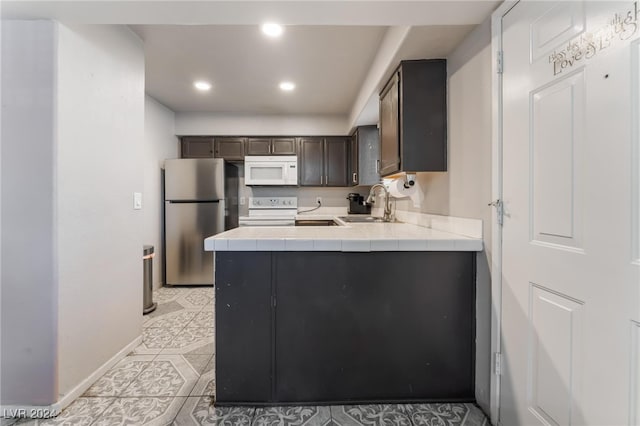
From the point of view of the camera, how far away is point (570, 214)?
0.96 metres

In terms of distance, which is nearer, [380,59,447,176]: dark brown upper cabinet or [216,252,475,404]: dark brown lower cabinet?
[216,252,475,404]: dark brown lower cabinet

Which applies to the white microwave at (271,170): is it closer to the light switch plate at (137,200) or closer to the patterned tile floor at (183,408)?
the light switch plate at (137,200)

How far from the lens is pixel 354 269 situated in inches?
57.6

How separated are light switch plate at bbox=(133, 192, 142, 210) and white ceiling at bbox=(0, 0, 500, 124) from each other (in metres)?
1.07

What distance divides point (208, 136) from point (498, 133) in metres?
3.72

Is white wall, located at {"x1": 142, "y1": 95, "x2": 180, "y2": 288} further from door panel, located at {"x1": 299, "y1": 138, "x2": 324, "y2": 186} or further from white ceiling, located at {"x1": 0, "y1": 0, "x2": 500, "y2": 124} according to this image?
door panel, located at {"x1": 299, "y1": 138, "x2": 324, "y2": 186}

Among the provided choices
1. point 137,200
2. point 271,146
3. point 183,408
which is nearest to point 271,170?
point 271,146

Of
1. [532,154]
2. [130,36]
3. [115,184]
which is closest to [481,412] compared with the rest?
[532,154]

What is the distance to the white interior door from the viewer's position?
80 cm

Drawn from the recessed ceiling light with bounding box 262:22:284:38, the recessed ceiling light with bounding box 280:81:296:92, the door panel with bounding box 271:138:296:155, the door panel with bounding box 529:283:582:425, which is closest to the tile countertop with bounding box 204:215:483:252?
the door panel with bounding box 529:283:582:425

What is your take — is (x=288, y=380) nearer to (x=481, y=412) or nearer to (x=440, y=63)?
(x=481, y=412)

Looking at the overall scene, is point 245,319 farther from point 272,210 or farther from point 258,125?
point 258,125

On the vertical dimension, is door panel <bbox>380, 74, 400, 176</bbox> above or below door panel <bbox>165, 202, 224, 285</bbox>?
above

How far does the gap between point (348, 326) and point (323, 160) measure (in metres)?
3.00
